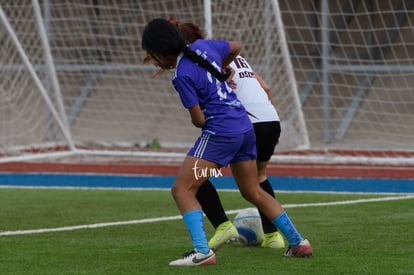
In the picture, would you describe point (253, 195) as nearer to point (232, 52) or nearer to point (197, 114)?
point (197, 114)

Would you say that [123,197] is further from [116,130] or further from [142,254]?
[116,130]

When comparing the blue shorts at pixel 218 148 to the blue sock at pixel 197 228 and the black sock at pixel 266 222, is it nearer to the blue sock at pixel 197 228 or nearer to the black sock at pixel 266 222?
the blue sock at pixel 197 228

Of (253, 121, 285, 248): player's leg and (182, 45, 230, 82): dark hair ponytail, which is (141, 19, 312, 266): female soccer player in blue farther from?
(253, 121, 285, 248): player's leg

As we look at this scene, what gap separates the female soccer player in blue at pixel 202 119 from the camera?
638 cm

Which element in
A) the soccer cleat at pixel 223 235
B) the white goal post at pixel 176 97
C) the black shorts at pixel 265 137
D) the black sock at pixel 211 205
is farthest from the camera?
the white goal post at pixel 176 97

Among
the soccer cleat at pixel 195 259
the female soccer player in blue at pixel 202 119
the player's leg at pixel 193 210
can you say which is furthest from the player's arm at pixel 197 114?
the soccer cleat at pixel 195 259

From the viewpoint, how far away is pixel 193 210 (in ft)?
21.2

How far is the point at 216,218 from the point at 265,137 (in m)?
0.67

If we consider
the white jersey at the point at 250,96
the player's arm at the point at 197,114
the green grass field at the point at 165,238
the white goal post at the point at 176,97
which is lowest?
the white goal post at the point at 176,97

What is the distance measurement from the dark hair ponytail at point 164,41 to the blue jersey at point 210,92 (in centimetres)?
5

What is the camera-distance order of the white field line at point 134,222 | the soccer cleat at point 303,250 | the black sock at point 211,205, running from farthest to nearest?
the white field line at point 134,222
the black sock at point 211,205
the soccer cleat at point 303,250

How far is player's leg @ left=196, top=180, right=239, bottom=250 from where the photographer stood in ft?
23.3

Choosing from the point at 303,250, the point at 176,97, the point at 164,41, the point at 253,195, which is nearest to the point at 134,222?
the point at 253,195

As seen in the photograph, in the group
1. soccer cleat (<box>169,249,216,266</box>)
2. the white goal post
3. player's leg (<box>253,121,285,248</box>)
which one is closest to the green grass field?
soccer cleat (<box>169,249,216,266</box>)
